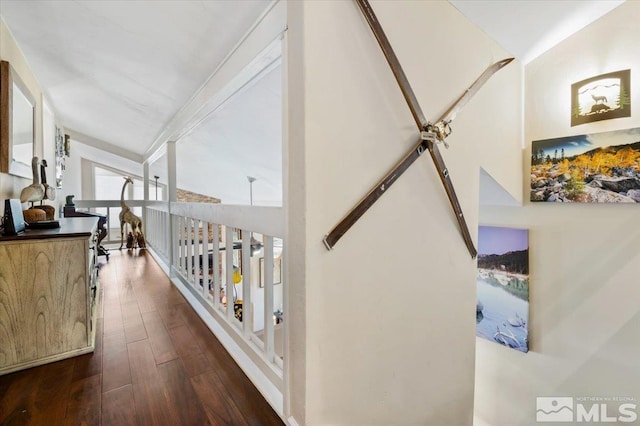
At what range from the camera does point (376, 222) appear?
121cm

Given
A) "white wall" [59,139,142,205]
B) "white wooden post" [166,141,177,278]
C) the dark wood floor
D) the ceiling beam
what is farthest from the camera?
"white wall" [59,139,142,205]

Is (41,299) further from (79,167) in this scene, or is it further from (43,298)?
(79,167)

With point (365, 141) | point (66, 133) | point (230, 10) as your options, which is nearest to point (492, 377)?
point (365, 141)

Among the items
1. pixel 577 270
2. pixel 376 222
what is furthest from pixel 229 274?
pixel 577 270

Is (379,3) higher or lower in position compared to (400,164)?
higher

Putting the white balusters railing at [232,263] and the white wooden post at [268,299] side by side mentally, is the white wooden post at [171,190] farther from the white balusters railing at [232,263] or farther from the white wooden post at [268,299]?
the white wooden post at [268,299]

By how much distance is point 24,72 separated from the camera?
7.43 feet

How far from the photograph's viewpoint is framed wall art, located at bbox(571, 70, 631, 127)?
1839mm

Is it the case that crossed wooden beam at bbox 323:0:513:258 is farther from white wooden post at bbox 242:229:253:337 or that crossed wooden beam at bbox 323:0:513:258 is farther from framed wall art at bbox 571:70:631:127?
framed wall art at bbox 571:70:631:127

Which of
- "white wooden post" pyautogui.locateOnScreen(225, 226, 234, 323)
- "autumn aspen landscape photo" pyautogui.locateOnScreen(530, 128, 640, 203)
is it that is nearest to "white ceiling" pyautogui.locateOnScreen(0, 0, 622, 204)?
"autumn aspen landscape photo" pyautogui.locateOnScreen(530, 128, 640, 203)

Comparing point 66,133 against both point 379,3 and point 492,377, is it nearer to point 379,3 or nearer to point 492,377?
point 379,3

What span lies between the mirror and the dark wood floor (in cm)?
121

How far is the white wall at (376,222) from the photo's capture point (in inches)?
40.6

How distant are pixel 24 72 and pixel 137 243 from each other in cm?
297
